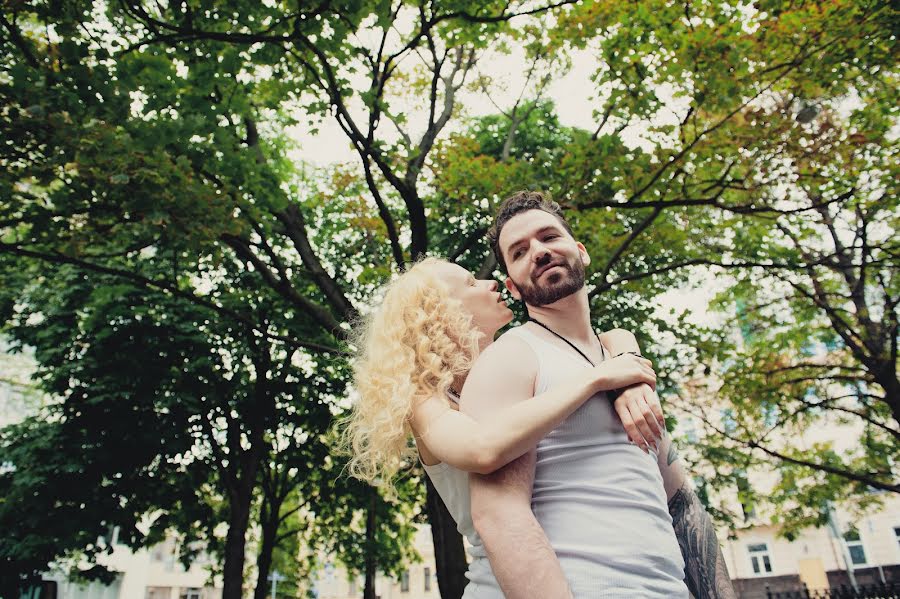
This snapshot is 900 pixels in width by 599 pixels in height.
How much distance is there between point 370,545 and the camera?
48.6 feet

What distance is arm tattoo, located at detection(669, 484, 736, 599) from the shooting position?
185 centimetres

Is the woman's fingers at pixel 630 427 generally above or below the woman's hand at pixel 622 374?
below

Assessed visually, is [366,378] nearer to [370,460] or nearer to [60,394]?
[370,460]

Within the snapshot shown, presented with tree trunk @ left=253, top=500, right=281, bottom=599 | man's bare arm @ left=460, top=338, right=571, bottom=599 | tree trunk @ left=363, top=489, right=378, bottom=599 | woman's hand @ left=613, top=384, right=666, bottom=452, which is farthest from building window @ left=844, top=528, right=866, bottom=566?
man's bare arm @ left=460, top=338, right=571, bottom=599

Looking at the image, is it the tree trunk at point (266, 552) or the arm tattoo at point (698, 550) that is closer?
the arm tattoo at point (698, 550)

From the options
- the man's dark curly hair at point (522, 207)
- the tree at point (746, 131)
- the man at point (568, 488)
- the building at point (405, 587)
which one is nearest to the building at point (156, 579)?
the building at point (405, 587)

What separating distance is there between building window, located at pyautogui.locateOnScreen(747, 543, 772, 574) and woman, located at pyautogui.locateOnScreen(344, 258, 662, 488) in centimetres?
3417

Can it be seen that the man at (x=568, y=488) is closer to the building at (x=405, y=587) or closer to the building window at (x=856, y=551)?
the building window at (x=856, y=551)

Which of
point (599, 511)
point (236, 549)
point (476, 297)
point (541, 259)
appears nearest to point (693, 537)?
point (599, 511)

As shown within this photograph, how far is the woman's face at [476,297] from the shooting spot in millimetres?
2492

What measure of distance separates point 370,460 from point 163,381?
10470 mm

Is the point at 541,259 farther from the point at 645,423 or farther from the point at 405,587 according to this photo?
→ the point at 405,587

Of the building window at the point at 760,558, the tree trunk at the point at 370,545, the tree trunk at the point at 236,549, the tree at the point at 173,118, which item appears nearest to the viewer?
the tree at the point at 173,118

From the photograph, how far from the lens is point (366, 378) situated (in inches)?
→ 84.7
